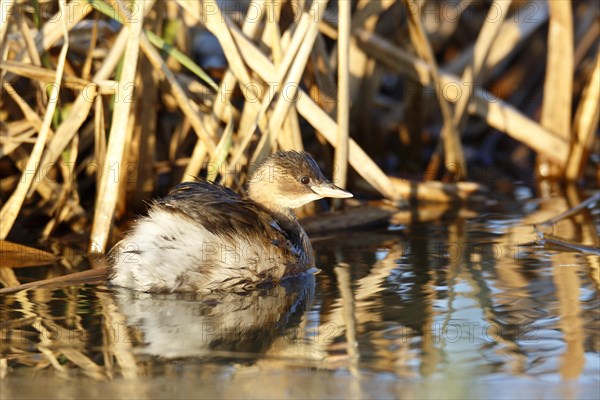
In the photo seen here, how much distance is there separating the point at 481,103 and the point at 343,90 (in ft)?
5.34

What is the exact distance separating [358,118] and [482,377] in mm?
4462

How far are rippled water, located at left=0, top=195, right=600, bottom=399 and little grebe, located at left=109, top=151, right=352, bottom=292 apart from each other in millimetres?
82

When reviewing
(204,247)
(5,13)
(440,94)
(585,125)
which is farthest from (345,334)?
(585,125)

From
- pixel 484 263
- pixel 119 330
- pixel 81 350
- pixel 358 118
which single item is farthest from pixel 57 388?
pixel 358 118

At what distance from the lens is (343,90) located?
5762 millimetres

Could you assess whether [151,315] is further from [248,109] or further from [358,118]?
[358,118]

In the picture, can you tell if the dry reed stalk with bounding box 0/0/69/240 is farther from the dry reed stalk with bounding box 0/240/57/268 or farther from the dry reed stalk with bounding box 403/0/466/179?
the dry reed stalk with bounding box 403/0/466/179

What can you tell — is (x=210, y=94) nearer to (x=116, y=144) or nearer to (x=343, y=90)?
(x=343, y=90)

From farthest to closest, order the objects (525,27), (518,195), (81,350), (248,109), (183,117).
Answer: (525,27), (518,195), (183,117), (248,109), (81,350)

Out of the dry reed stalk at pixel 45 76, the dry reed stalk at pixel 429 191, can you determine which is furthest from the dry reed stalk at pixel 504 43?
the dry reed stalk at pixel 45 76

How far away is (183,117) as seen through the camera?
6.63 metres

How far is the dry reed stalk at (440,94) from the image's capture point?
6547 mm

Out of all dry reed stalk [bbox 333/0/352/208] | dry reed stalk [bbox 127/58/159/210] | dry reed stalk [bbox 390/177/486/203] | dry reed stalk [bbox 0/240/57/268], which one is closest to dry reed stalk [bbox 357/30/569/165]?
dry reed stalk [bbox 390/177/486/203]

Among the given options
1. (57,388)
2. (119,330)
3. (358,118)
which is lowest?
(57,388)
